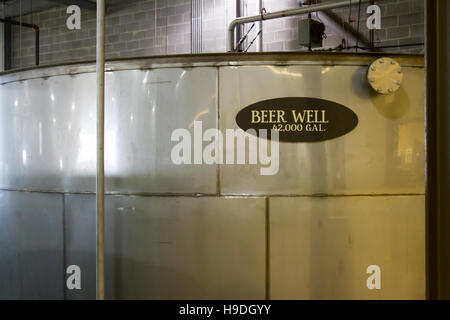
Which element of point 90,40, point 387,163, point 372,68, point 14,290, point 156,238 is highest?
point 90,40

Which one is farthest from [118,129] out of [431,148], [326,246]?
[431,148]

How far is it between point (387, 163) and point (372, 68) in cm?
89

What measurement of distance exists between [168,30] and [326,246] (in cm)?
693

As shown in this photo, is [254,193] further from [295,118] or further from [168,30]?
[168,30]

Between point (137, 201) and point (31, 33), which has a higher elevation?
point (31, 33)

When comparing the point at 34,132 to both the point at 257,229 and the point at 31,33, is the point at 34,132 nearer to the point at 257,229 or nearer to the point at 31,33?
the point at 257,229

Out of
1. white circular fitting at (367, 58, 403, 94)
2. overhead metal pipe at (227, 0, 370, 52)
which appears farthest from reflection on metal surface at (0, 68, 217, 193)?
overhead metal pipe at (227, 0, 370, 52)

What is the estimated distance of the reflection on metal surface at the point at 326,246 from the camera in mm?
4207

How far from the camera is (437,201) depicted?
221 centimetres

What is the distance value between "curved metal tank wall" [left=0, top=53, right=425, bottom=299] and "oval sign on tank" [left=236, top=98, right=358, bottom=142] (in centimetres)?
7

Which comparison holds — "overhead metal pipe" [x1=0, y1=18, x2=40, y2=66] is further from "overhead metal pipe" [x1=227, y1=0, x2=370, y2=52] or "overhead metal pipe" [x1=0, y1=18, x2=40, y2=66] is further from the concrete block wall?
"overhead metal pipe" [x1=227, y1=0, x2=370, y2=52]

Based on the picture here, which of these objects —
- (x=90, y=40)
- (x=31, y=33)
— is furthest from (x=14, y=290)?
(x=31, y=33)

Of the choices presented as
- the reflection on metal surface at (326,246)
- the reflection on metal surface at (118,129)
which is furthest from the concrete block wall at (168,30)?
the reflection on metal surface at (118,129)

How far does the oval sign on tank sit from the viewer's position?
423cm
